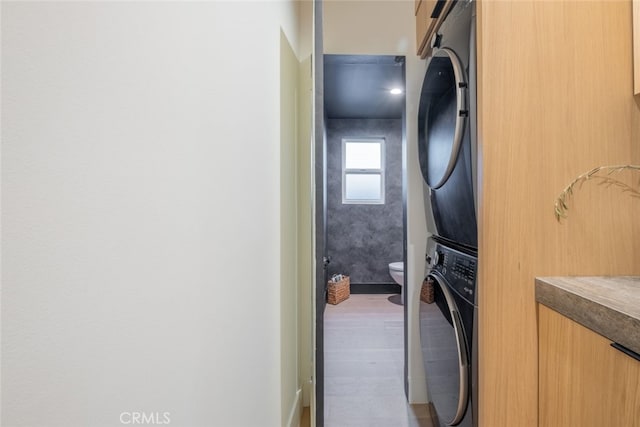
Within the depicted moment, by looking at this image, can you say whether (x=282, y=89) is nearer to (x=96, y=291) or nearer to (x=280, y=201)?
(x=280, y=201)

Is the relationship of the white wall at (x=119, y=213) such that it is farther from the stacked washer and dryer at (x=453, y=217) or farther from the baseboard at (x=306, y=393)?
the baseboard at (x=306, y=393)

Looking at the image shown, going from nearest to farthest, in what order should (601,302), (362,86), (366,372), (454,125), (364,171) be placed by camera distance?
(601,302), (454,125), (366,372), (362,86), (364,171)

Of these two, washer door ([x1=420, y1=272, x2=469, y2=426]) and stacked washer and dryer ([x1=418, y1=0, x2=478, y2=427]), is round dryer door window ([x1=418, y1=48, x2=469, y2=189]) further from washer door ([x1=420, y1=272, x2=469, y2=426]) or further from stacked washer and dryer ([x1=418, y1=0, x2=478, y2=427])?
washer door ([x1=420, y1=272, x2=469, y2=426])

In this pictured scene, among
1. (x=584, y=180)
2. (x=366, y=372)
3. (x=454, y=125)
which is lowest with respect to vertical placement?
(x=366, y=372)

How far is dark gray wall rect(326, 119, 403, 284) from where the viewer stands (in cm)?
439

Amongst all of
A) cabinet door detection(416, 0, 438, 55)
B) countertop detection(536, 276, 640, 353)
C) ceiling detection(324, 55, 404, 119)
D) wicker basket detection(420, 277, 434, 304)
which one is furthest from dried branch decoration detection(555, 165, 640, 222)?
ceiling detection(324, 55, 404, 119)

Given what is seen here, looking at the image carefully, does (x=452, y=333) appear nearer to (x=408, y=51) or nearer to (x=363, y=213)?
(x=408, y=51)

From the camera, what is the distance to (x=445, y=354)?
4.18 ft

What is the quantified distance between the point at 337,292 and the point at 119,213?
141 inches

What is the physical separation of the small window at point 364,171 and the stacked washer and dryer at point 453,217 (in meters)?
2.90

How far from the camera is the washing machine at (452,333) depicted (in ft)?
3.48

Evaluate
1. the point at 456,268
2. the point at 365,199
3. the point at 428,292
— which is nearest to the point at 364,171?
the point at 365,199

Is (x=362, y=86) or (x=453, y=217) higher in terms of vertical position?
(x=362, y=86)

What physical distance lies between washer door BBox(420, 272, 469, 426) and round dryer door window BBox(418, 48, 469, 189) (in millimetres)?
503
